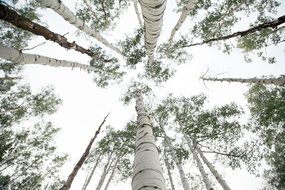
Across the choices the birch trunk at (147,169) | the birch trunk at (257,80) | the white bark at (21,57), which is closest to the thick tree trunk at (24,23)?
the white bark at (21,57)

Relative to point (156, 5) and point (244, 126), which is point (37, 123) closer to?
point (244, 126)

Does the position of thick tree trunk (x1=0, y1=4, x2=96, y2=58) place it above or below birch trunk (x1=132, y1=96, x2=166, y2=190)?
above

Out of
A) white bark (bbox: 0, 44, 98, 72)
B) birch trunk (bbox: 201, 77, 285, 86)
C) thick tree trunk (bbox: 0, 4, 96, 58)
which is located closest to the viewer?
thick tree trunk (bbox: 0, 4, 96, 58)

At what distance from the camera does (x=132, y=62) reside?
12391 millimetres

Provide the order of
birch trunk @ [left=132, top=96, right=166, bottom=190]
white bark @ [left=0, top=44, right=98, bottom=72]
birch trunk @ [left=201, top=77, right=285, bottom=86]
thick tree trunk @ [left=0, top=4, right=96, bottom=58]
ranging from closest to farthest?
birch trunk @ [left=132, top=96, right=166, bottom=190] < thick tree trunk @ [left=0, top=4, right=96, bottom=58] < white bark @ [left=0, top=44, right=98, bottom=72] < birch trunk @ [left=201, top=77, right=285, bottom=86]

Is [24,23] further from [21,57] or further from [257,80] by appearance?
[257,80]

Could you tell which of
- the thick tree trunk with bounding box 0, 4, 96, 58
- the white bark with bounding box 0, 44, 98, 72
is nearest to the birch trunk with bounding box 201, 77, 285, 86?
the white bark with bounding box 0, 44, 98, 72

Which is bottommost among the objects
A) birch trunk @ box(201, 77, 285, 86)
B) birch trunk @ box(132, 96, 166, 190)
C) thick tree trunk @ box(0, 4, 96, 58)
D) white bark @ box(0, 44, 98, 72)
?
birch trunk @ box(132, 96, 166, 190)

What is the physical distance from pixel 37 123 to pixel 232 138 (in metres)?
16.3

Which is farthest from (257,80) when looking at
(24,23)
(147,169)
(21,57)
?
(24,23)

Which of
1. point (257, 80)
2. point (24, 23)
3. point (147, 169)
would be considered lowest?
point (147, 169)

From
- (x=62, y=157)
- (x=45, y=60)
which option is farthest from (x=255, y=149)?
(x=62, y=157)

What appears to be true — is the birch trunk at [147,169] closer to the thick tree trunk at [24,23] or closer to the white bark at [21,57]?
the thick tree trunk at [24,23]

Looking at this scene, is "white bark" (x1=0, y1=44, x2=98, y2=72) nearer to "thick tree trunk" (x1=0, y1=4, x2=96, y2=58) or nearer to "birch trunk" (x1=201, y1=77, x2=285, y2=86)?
"thick tree trunk" (x1=0, y1=4, x2=96, y2=58)
